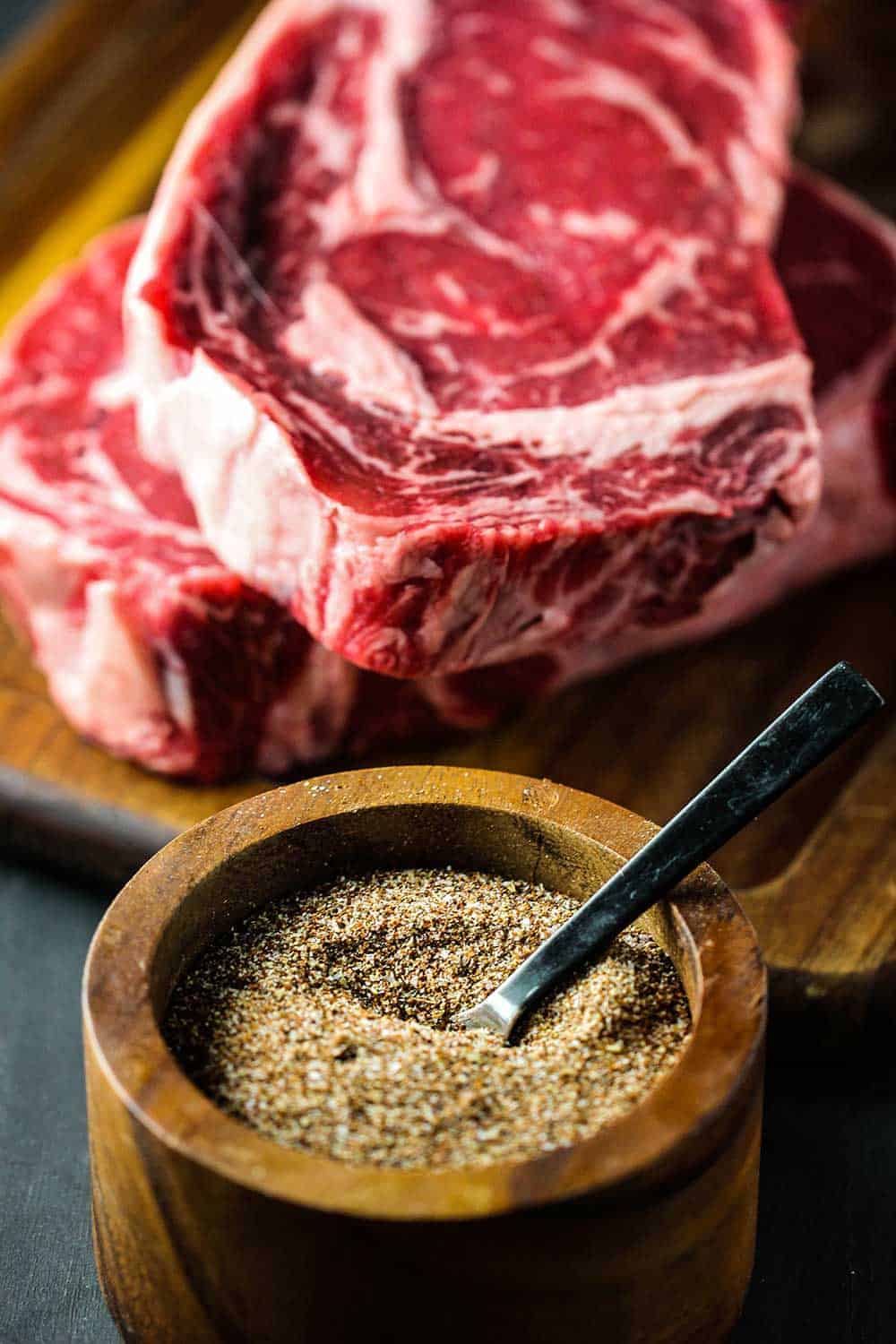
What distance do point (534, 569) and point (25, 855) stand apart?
86 cm

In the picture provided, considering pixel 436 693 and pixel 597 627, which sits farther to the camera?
pixel 436 693

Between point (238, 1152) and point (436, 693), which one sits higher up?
point (238, 1152)

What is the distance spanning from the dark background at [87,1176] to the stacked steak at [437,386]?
35cm

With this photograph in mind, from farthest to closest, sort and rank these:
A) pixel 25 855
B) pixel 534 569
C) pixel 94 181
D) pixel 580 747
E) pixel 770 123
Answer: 1. pixel 94 181
2. pixel 770 123
3. pixel 580 747
4. pixel 25 855
5. pixel 534 569

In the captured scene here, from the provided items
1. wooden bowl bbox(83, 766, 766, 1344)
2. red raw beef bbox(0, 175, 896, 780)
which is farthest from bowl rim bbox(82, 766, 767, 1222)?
red raw beef bbox(0, 175, 896, 780)

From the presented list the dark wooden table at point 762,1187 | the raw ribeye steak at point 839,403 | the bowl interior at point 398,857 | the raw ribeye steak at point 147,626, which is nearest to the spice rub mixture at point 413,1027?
the bowl interior at point 398,857

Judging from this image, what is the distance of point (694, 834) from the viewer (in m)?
1.53

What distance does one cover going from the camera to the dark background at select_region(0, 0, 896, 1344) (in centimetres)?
173

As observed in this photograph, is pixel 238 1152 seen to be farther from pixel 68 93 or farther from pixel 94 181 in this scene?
pixel 68 93

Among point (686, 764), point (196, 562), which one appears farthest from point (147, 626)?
point (686, 764)

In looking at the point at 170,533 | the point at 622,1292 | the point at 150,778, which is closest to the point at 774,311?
the point at 170,533

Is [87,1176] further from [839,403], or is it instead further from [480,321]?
[839,403]

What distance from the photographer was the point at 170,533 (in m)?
2.30

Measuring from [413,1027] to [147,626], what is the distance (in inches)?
34.2
